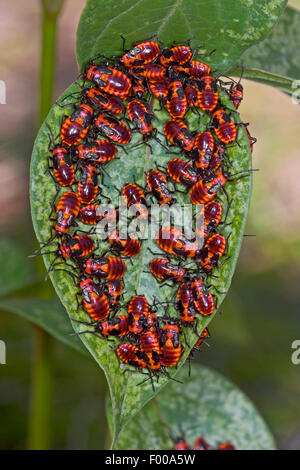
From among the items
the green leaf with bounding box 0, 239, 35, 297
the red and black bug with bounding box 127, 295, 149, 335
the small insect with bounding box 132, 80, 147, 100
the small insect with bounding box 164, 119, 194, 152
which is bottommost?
the red and black bug with bounding box 127, 295, 149, 335

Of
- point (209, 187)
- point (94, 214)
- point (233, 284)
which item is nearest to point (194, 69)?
point (209, 187)

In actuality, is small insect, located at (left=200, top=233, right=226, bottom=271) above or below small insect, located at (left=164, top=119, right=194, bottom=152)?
below

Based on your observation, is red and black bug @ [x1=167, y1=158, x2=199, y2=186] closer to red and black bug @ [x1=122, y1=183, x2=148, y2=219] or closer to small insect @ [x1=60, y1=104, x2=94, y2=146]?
red and black bug @ [x1=122, y1=183, x2=148, y2=219]

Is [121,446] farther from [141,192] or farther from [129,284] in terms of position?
[141,192]

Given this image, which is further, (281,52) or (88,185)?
(281,52)

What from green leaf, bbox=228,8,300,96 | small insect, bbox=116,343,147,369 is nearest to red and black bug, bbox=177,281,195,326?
small insect, bbox=116,343,147,369

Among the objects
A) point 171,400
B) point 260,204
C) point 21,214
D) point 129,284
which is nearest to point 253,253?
point 260,204

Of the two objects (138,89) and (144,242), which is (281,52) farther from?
(144,242)
